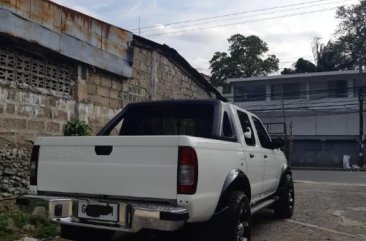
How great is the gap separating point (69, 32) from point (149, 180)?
5757mm

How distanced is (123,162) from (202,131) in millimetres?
1526

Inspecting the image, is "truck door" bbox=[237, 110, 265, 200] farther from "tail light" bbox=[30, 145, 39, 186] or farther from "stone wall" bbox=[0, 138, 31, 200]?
"stone wall" bbox=[0, 138, 31, 200]

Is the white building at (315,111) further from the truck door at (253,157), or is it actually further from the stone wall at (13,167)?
the truck door at (253,157)

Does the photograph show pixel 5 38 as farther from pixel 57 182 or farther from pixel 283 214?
pixel 283 214

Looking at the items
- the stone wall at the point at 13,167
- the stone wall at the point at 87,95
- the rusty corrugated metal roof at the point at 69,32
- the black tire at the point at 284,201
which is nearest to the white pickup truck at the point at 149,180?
the black tire at the point at 284,201

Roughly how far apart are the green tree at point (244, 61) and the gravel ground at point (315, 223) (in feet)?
149

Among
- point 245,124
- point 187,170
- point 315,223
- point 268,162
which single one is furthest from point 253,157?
point 315,223

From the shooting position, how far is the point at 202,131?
18.7 feet

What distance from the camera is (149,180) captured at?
4.29m

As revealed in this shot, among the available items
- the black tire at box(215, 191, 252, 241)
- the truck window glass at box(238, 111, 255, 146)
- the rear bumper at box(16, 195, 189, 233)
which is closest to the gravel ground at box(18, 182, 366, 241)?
the black tire at box(215, 191, 252, 241)

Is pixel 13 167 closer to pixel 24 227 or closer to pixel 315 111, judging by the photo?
pixel 24 227

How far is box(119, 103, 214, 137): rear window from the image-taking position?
18.9 feet

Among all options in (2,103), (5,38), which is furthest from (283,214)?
(5,38)

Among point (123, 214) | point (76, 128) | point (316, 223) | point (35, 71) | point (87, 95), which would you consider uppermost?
point (35, 71)
